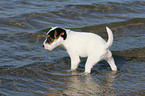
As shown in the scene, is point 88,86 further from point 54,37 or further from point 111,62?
point 54,37

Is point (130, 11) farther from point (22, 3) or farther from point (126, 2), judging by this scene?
point (22, 3)

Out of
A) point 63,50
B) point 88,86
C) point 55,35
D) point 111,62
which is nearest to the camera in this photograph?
point 88,86

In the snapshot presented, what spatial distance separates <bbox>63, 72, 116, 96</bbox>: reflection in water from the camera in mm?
6429

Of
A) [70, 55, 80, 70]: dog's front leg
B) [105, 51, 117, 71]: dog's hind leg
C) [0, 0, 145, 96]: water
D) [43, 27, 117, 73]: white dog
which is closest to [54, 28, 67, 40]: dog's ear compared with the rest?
[43, 27, 117, 73]: white dog

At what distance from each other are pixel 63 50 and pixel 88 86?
118 inches

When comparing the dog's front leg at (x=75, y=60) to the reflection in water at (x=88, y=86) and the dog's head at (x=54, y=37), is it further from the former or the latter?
the dog's head at (x=54, y=37)

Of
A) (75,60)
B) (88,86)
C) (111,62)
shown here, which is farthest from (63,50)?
(88,86)

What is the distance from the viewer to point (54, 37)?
719cm

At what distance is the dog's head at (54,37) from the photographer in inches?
281

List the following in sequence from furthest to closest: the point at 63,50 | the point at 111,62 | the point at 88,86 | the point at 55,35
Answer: the point at 63,50, the point at 111,62, the point at 55,35, the point at 88,86

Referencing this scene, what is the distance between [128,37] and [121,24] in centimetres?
201

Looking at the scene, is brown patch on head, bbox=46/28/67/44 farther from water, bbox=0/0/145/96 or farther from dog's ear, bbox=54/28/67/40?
water, bbox=0/0/145/96

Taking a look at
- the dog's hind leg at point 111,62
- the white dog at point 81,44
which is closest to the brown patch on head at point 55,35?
the white dog at point 81,44

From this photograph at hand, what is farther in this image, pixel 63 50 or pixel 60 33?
pixel 63 50
